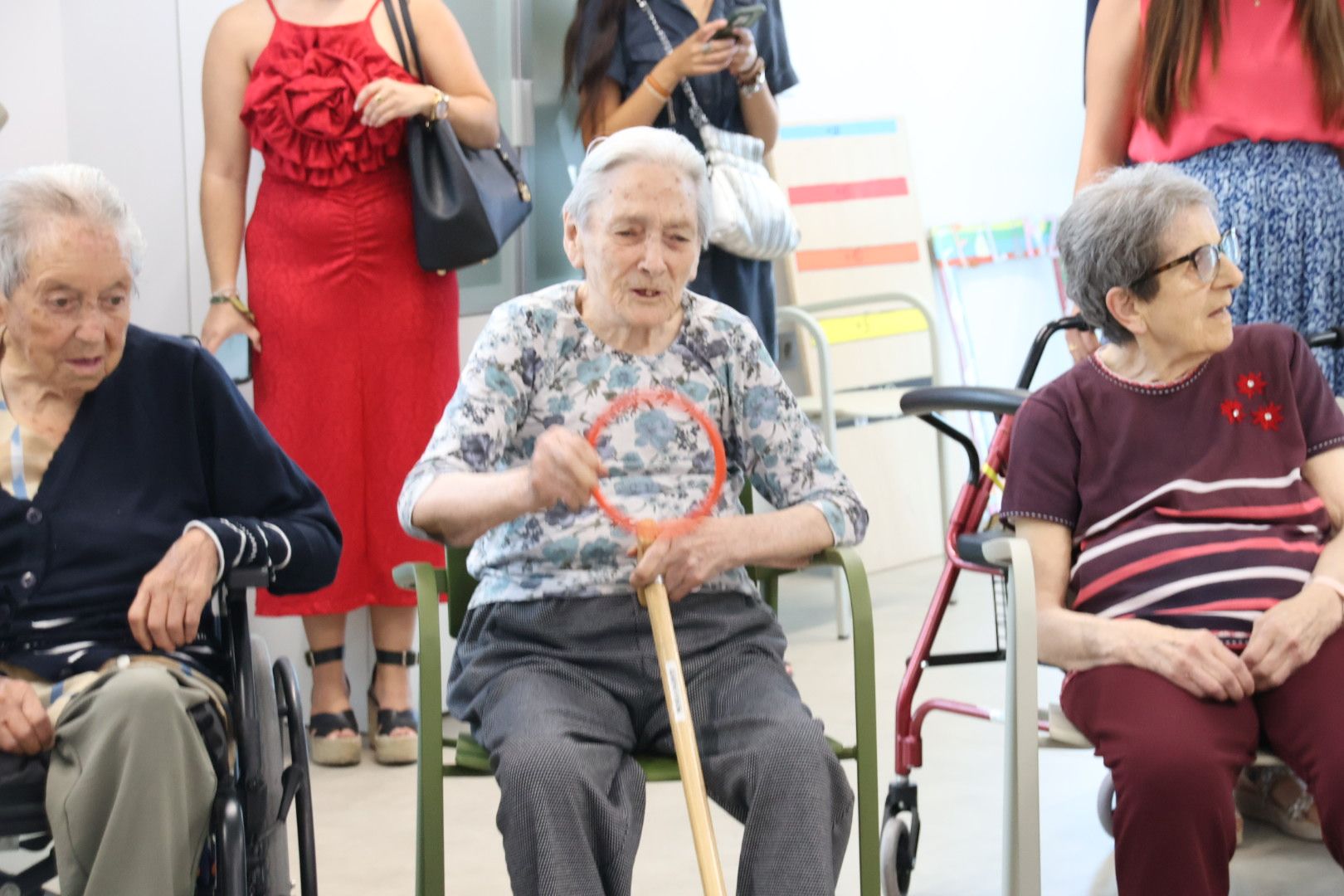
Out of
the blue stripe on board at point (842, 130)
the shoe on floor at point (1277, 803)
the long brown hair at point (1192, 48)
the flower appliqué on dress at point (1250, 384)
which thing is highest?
the long brown hair at point (1192, 48)

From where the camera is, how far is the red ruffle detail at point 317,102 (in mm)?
3139

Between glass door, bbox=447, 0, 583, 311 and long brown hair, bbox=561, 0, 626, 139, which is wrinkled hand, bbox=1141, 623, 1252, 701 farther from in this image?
glass door, bbox=447, 0, 583, 311

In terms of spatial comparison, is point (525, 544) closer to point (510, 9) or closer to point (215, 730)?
point (215, 730)

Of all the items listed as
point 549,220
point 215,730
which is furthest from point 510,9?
point 215,730

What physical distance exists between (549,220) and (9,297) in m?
2.28

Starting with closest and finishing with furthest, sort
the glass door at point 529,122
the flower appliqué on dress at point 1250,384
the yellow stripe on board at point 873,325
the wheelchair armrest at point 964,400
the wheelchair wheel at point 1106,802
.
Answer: the flower appliqué on dress at point 1250,384, the wheelchair armrest at point 964,400, the wheelchair wheel at point 1106,802, the glass door at point 529,122, the yellow stripe on board at point 873,325

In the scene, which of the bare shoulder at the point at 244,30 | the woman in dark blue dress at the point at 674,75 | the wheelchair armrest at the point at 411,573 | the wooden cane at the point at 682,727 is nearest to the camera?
the wooden cane at the point at 682,727

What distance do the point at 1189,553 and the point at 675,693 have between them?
2.41 ft

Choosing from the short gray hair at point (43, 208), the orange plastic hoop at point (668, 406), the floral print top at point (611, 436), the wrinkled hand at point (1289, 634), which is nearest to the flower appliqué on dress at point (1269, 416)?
the wrinkled hand at point (1289, 634)

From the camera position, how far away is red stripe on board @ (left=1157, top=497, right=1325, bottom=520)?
223cm

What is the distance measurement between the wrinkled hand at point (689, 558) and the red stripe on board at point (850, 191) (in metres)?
3.29

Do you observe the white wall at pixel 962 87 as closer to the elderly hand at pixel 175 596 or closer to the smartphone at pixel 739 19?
the smartphone at pixel 739 19

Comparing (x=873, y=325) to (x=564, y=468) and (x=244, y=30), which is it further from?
(x=564, y=468)

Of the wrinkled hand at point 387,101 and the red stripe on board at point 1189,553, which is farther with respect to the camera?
the wrinkled hand at point 387,101
